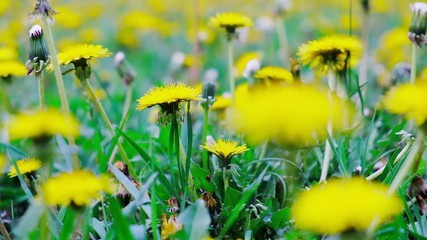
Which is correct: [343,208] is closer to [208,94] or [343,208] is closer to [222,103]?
[208,94]

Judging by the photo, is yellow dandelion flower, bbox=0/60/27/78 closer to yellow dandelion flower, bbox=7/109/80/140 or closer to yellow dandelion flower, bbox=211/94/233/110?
yellow dandelion flower, bbox=211/94/233/110

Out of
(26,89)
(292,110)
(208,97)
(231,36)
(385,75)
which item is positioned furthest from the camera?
(26,89)

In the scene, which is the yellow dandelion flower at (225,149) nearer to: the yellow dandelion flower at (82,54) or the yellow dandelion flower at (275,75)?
the yellow dandelion flower at (82,54)

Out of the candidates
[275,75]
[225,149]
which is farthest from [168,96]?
[275,75]

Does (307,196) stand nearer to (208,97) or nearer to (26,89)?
(208,97)

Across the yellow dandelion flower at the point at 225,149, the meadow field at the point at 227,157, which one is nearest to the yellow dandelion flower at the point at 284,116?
the meadow field at the point at 227,157

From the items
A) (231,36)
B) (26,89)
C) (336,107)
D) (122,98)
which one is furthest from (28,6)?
(336,107)
